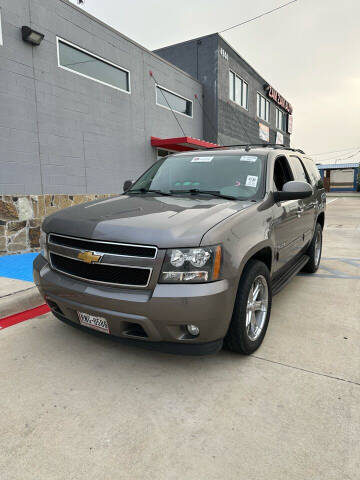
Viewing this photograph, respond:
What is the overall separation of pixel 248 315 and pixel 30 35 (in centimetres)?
864

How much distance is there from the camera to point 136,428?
2230mm

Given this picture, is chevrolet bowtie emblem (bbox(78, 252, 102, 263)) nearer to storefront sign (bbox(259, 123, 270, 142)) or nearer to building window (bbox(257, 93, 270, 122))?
storefront sign (bbox(259, 123, 270, 142))

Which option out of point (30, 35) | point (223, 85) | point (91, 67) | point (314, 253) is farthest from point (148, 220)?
point (223, 85)

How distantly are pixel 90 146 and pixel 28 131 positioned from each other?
220 centimetres

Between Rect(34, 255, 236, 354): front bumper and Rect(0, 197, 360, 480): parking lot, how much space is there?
15.0 inches

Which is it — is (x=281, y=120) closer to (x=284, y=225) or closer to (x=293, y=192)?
(x=284, y=225)

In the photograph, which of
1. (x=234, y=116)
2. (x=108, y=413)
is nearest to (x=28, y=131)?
(x=108, y=413)

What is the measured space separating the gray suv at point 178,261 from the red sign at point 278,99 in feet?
78.2

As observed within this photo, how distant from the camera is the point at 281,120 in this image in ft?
96.7

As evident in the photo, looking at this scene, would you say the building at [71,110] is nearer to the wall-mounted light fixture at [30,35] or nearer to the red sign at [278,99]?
the wall-mounted light fixture at [30,35]

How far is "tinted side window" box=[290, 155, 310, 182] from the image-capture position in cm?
469

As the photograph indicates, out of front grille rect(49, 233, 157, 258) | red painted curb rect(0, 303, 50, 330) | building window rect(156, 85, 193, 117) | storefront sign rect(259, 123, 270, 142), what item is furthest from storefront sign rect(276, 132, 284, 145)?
front grille rect(49, 233, 157, 258)

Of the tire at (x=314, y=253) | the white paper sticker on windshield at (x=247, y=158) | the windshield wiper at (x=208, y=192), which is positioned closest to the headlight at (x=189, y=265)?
the windshield wiper at (x=208, y=192)

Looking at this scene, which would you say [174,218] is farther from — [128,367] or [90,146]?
[90,146]
